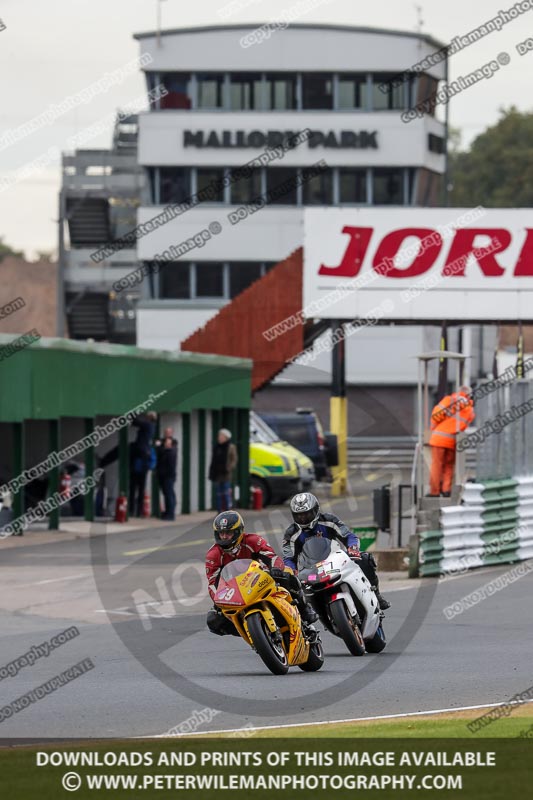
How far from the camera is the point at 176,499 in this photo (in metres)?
35.2

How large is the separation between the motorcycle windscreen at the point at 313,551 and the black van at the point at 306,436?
27322 millimetres

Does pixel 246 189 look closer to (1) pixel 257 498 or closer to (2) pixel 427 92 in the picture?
(2) pixel 427 92

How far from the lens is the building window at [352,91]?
7031 cm

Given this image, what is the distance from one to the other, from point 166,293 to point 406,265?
28.7 m

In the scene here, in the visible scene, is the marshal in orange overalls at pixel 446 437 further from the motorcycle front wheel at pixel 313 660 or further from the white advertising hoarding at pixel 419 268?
the white advertising hoarding at pixel 419 268

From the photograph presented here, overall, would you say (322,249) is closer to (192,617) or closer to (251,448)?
(251,448)

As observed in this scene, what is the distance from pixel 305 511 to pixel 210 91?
57.7 m

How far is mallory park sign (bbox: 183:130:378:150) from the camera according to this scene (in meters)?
69.8

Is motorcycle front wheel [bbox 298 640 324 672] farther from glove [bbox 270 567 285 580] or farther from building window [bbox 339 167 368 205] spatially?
building window [bbox 339 167 368 205]

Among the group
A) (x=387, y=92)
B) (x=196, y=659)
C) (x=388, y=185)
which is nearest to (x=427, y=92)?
(x=387, y=92)

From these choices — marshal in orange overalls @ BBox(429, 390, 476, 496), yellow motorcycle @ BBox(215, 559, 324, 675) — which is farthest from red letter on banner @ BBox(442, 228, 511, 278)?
yellow motorcycle @ BBox(215, 559, 324, 675)

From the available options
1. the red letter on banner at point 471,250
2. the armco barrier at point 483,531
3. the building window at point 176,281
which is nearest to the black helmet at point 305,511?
the armco barrier at point 483,531

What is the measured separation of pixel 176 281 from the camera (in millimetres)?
70375

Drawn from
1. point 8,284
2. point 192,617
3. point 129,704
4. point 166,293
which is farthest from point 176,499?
point 8,284
